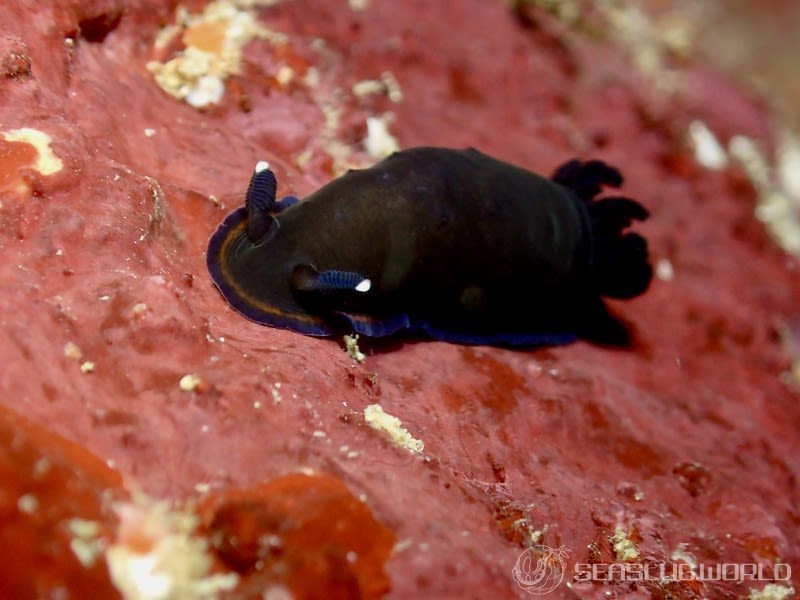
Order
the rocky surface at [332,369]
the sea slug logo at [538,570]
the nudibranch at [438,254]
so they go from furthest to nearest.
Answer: the nudibranch at [438,254] < the sea slug logo at [538,570] < the rocky surface at [332,369]

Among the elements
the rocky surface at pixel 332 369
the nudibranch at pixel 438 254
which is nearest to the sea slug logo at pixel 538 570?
the rocky surface at pixel 332 369

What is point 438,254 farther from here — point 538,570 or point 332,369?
point 538,570

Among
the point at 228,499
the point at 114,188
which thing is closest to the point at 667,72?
the point at 114,188

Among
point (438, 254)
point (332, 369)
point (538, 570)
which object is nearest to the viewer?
point (538, 570)

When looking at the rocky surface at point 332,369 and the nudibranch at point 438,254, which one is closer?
the rocky surface at point 332,369

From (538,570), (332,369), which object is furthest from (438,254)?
(538,570)

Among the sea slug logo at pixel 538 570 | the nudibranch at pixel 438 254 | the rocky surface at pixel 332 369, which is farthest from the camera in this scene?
the nudibranch at pixel 438 254

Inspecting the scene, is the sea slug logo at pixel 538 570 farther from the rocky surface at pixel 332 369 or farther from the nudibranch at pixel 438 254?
the nudibranch at pixel 438 254
